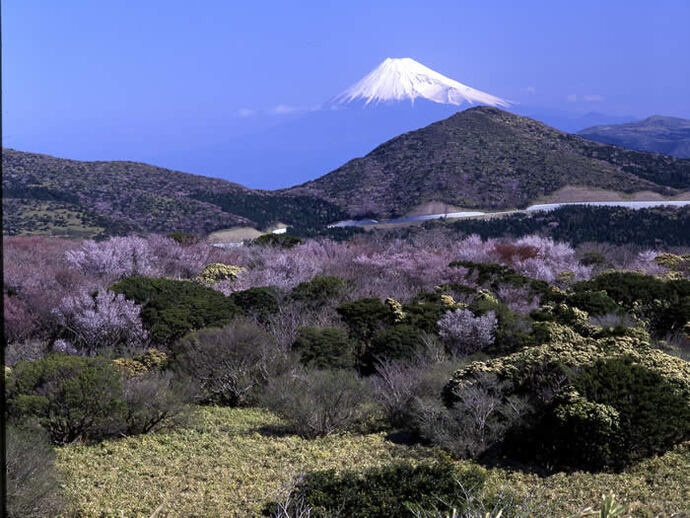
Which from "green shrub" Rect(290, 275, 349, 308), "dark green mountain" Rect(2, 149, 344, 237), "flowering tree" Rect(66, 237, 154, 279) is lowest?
"green shrub" Rect(290, 275, 349, 308)

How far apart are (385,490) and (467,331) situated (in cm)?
690

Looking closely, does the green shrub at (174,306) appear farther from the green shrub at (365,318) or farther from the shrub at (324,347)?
the green shrub at (365,318)

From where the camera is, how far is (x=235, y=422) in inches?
372

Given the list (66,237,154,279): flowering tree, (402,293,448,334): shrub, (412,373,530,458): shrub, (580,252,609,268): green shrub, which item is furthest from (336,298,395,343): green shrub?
(580,252,609,268): green shrub

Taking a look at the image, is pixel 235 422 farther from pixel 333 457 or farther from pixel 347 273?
pixel 347 273

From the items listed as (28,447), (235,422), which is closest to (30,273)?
(235,422)

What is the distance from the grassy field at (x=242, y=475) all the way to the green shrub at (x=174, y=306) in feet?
14.0

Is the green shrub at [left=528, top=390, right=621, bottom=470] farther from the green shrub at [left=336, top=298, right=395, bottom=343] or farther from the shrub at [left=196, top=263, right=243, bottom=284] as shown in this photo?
the shrub at [left=196, top=263, right=243, bottom=284]

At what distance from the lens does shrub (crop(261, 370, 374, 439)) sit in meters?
8.49

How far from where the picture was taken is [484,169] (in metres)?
67.4

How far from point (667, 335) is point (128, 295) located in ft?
40.1

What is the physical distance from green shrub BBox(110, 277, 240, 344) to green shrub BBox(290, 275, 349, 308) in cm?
196

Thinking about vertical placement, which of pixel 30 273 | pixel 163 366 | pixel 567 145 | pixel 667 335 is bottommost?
pixel 667 335

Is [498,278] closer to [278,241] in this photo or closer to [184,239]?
[278,241]
